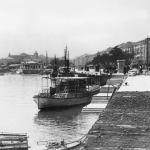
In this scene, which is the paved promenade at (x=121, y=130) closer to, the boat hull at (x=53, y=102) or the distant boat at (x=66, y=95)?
the boat hull at (x=53, y=102)

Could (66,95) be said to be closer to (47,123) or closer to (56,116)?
(56,116)

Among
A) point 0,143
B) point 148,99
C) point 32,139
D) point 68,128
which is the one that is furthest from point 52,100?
point 148,99

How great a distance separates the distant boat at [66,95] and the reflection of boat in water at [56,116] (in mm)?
995

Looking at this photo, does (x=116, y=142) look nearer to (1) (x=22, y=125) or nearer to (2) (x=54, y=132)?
(2) (x=54, y=132)

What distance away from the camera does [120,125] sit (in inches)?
387

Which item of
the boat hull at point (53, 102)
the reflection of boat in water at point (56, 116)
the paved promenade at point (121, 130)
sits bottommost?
the reflection of boat in water at point (56, 116)

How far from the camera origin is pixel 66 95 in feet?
144

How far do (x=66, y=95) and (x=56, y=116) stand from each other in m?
7.61

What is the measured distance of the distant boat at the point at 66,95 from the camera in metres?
41.0

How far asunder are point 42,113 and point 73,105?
5385 mm

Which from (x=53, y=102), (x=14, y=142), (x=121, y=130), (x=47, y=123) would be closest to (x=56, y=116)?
(x=47, y=123)

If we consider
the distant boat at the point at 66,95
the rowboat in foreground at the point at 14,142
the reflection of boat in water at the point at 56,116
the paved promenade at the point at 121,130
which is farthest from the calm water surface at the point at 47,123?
the paved promenade at the point at 121,130

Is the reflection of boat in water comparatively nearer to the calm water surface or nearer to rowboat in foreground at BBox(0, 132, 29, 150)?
the calm water surface

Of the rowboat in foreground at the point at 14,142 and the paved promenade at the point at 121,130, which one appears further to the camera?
the rowboat in foreground at the point at 14,142
